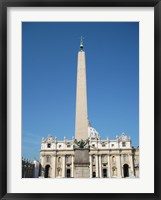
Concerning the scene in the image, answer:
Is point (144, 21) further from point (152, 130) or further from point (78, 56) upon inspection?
point (78, 56)

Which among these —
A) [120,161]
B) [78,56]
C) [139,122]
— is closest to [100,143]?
[120,161]

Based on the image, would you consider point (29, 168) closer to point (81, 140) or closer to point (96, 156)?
point (96, 156)

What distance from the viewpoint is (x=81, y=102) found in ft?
33.9

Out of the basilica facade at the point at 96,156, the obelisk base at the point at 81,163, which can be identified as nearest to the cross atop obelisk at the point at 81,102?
the obelisk base at the point at 81,163

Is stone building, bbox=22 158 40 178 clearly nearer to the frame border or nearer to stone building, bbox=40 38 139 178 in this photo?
stone building, bbox=40 38 139 178

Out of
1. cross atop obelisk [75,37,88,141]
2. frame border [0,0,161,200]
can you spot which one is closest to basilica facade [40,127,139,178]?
cross atop obelisk [75,37,88,141]

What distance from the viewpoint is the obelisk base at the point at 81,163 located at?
960 cm

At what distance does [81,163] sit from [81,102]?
2.08 metres

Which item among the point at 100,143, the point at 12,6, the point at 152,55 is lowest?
the point at 100,143

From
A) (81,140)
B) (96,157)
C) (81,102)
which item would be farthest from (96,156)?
(81,140)

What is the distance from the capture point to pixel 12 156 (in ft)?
19.9

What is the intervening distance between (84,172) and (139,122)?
4.00 metres

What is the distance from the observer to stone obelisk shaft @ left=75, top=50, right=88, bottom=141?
31.8 feet

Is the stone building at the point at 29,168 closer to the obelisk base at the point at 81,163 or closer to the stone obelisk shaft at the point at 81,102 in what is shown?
the obelisk base at the point at 81,163
